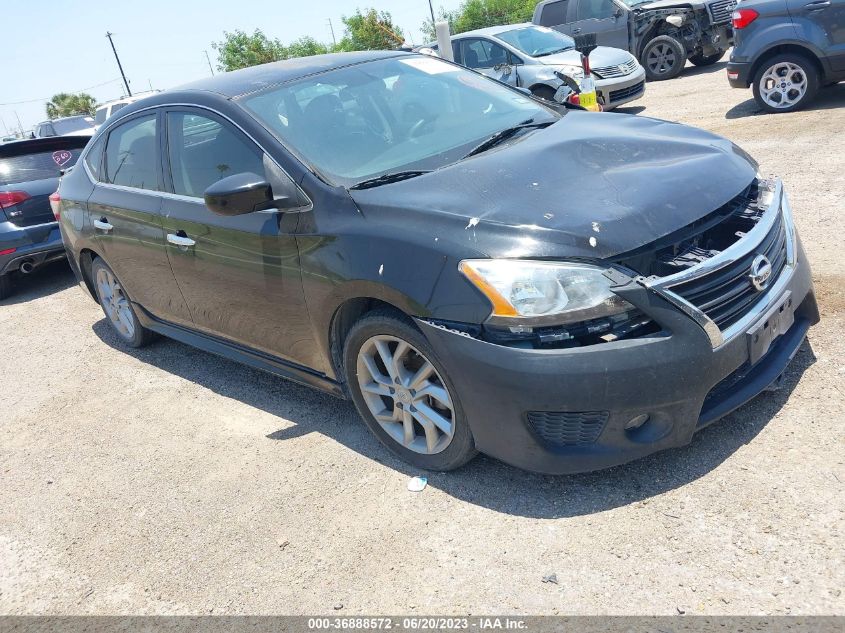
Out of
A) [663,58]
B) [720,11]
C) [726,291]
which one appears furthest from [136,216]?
[720,11]

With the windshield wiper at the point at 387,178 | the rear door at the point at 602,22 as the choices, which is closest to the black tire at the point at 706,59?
the rear door at the point at 602,22

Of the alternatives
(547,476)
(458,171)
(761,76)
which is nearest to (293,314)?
(458,171)

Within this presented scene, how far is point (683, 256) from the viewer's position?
9.32 ft

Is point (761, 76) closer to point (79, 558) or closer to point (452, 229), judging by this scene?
point (452, 229)

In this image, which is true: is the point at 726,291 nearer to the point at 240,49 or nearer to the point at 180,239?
the point at 180,239

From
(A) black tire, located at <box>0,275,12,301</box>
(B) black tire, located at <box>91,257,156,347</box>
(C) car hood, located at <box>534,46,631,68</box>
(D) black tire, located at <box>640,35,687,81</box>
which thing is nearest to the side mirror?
(B) black tire, located at <box>91,257,156,347</box>

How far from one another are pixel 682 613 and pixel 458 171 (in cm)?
195

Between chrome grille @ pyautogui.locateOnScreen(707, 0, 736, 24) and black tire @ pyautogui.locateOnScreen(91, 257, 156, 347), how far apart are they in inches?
478

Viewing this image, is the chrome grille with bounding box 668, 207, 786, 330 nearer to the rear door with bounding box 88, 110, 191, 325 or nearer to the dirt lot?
the dirt lot

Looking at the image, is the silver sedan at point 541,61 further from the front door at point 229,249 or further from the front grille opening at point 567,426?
the front grille opening at point 567,426

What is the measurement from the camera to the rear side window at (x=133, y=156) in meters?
4.46

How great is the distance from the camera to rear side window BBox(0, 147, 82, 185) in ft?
25.4

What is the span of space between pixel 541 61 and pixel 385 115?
837 centimetres

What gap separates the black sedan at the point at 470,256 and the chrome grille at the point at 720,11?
36.3ft
